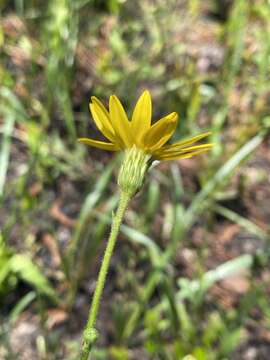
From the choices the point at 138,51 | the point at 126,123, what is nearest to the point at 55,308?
the point at 126,123

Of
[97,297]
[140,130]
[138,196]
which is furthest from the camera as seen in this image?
Answer: [138,196]

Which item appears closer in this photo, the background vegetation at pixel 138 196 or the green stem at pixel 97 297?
the green stem at pixel 97 297

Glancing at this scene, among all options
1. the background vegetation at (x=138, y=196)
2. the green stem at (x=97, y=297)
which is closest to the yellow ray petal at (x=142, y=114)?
the green stem at (x=97, y=297)

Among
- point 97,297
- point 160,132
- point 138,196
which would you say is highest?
point 160,132

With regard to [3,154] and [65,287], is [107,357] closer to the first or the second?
[65,287]

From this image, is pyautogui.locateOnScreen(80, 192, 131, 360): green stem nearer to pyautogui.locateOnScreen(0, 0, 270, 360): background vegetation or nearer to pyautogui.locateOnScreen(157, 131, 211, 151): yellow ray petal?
pyautogui.locateOnScreen(157, 131, 211, 151): yellow ray petal

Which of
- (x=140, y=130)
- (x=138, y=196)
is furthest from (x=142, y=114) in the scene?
(x=138, y=196)

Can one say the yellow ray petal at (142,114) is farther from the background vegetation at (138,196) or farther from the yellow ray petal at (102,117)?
the background vegetation at (138,196)

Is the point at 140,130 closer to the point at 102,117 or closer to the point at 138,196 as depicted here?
the point at 102,117
